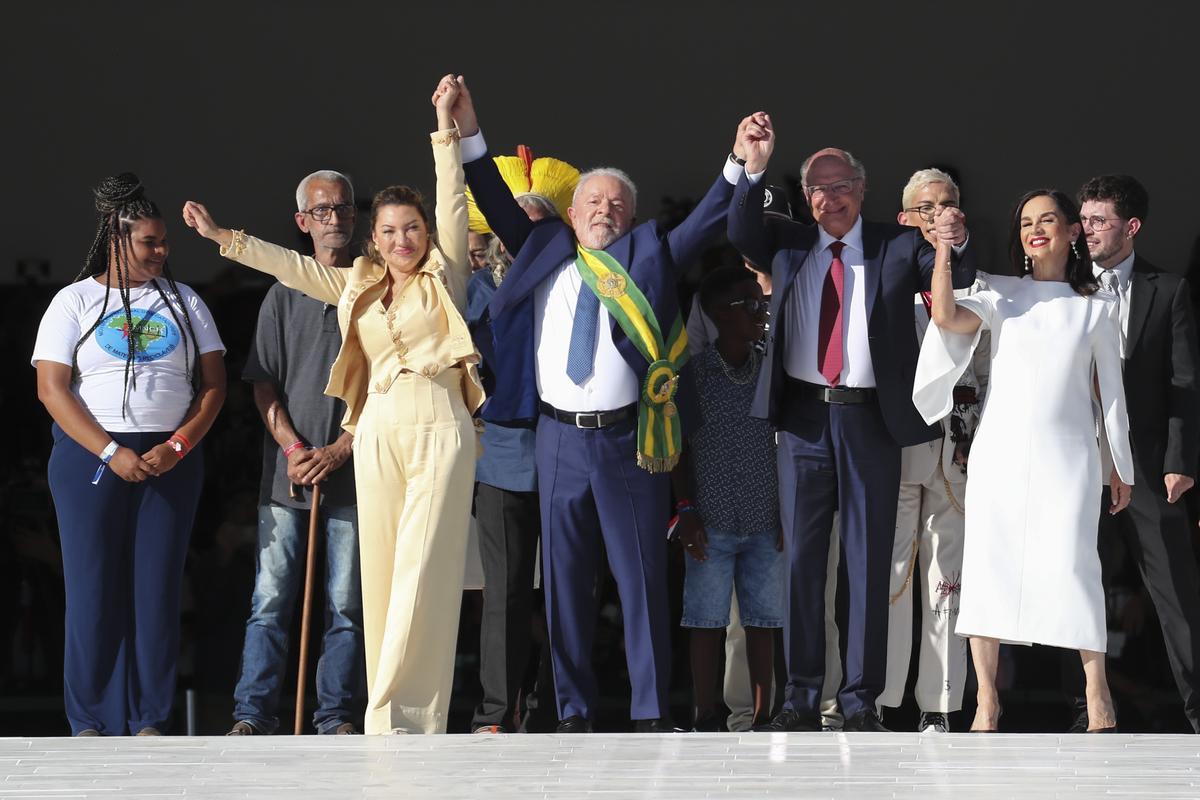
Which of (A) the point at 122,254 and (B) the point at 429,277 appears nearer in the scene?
(B) the point at 429,277

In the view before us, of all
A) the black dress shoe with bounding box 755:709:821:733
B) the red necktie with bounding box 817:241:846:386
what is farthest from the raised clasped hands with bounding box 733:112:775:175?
the black dress shoe with bounding box 755:709:821:733

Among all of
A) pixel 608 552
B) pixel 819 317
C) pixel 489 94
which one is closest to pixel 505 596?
Result: pixel 608 552

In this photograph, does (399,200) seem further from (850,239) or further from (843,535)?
(843,535)

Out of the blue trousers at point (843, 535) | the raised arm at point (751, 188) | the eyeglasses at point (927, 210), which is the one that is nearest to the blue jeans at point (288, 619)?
the blue trousers at point (843, 535)

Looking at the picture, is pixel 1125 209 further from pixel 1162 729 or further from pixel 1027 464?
pixel 1162 729

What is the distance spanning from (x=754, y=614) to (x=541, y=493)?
820 mm

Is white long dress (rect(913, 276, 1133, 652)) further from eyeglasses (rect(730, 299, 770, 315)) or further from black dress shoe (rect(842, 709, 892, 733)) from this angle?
eyeglasses (rect(730, 299, 770, 315))

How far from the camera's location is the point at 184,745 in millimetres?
4137

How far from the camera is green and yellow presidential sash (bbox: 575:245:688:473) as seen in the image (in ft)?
14.9

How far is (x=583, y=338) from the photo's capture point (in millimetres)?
4578

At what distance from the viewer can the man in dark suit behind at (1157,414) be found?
4664 mm

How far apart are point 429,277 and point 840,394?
3.47ft

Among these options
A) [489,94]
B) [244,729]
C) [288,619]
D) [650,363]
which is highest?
[489,94]

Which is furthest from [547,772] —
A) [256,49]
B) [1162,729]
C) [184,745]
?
[256,49]
